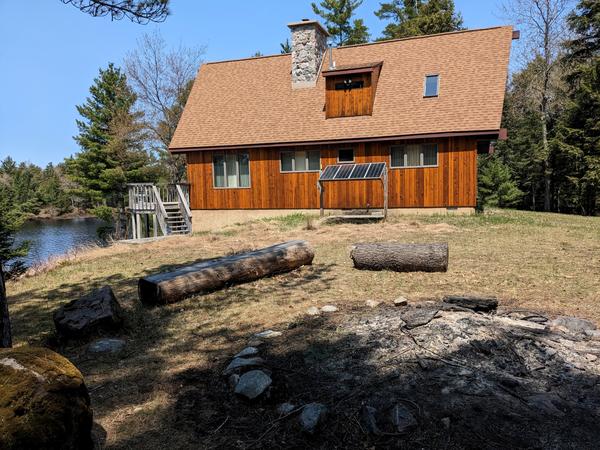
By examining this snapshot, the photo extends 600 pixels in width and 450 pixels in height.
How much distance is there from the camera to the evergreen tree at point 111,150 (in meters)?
35.9

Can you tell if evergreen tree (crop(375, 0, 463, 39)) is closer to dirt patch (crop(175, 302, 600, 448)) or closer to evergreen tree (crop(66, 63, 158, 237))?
evergreen tree (crop(66, 63, 158, 237))

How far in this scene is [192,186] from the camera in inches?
838

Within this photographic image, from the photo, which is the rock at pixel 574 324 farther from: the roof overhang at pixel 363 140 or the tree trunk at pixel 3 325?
the roof overhang at pixel 363 140

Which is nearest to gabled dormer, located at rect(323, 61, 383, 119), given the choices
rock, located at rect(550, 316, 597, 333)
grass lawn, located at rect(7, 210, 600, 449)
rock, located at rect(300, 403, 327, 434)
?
grass lawn, located at rect(7, 210, 600, 449)

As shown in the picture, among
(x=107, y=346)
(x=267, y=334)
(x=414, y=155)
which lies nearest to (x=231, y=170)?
(x=414, y=155)

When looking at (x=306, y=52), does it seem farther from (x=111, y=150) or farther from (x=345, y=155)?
(x=111, y=150)

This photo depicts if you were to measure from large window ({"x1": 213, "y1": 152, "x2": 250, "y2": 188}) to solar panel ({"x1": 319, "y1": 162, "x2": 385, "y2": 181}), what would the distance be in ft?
15.6

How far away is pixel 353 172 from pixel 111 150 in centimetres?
2596

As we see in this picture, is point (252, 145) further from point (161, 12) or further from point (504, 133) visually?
point (161, 12)

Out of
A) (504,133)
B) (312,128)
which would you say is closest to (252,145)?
(312,128)

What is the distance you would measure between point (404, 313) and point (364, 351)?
103cm

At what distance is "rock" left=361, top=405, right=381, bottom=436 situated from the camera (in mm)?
3071

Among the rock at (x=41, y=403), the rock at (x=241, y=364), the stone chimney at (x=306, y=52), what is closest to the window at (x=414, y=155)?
the stone chimney at (x=306, y=52)

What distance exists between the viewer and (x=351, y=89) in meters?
19.2
